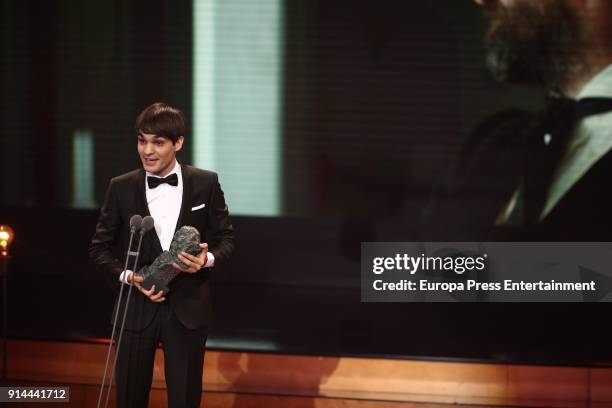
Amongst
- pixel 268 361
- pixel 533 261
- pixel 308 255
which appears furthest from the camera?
pixel 308 255

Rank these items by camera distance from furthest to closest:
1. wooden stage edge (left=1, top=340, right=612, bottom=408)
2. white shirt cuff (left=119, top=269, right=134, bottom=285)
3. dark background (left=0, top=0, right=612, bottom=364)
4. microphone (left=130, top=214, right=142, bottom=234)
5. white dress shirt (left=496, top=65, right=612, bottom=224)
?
dark background (left=0, top=0, right=612, bottom=364) < white dress shirt (left=496, top=65, right=612, bottom=224) < wooden stage edge (left=1, top=340, right=612, bottom=408) < white shirt cuff (left=119, top=269, right=134, bottom=285) < microphone (left=130, top=214, right=142, bottom=234)

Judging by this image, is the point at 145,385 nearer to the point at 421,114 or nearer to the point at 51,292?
the point at 51,292

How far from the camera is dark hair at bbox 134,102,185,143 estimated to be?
2.42 metres

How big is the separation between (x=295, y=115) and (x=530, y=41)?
1.70 m

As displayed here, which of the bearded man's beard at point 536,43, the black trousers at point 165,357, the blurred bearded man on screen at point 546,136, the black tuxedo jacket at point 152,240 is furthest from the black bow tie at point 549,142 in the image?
the black trousers at point 165,357

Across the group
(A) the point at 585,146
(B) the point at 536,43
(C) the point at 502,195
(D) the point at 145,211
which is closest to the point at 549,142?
(A) the point at 585,146

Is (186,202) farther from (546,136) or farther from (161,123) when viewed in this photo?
(546,136)

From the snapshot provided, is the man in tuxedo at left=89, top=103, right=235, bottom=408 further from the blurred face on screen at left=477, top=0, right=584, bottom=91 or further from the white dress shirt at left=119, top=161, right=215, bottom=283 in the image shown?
the blurred face on screen at left=477, top=0, right=584, bottom=91

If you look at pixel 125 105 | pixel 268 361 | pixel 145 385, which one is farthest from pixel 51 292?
pixel 145 385

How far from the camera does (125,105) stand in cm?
576

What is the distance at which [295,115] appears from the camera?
18.6ft

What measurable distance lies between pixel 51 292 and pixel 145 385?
118 inches

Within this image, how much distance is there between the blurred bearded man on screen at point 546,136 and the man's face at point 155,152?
133 inches


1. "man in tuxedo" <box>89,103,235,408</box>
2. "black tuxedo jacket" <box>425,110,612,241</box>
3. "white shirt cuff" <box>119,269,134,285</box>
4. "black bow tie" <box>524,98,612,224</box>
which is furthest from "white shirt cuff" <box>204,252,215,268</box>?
"black bow tie" <box>524,98,612,224</box>
